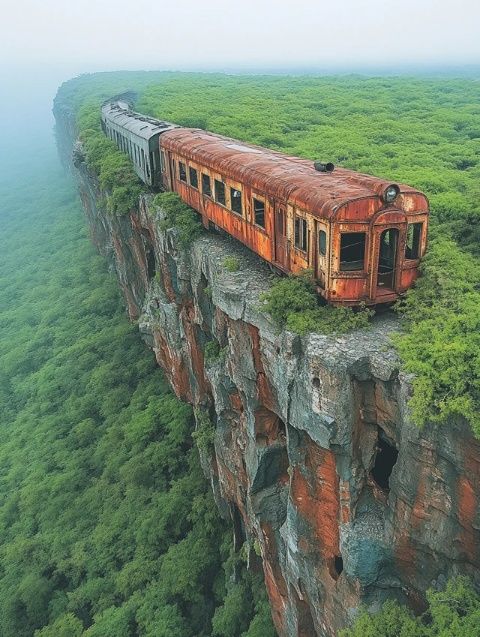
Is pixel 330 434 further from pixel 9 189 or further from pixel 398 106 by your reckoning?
pixel 9 189

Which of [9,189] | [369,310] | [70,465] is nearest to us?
[369,310]

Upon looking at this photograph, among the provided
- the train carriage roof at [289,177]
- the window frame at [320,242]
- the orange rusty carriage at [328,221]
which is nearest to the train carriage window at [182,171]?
the train carriage roof at [289,177]

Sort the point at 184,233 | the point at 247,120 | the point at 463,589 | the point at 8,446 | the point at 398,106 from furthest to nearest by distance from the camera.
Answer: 1. the point at 398,106
2. the point at 247,120
3. the point at 8,446
4. the point at 184,233
5. the point at 463,589

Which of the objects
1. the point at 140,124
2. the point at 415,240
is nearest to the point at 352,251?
the point at 415,240

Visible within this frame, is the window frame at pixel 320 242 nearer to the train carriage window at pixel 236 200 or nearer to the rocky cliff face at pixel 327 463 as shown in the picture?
the rocky cliff face at pixel 327 463

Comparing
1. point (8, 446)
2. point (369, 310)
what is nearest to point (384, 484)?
point (369, 310)

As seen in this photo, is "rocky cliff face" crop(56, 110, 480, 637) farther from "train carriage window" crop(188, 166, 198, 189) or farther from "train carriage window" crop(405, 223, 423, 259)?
"train carriage window" crop(188, 166, 198, 189)

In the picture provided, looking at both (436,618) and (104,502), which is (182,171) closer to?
(104,502)
